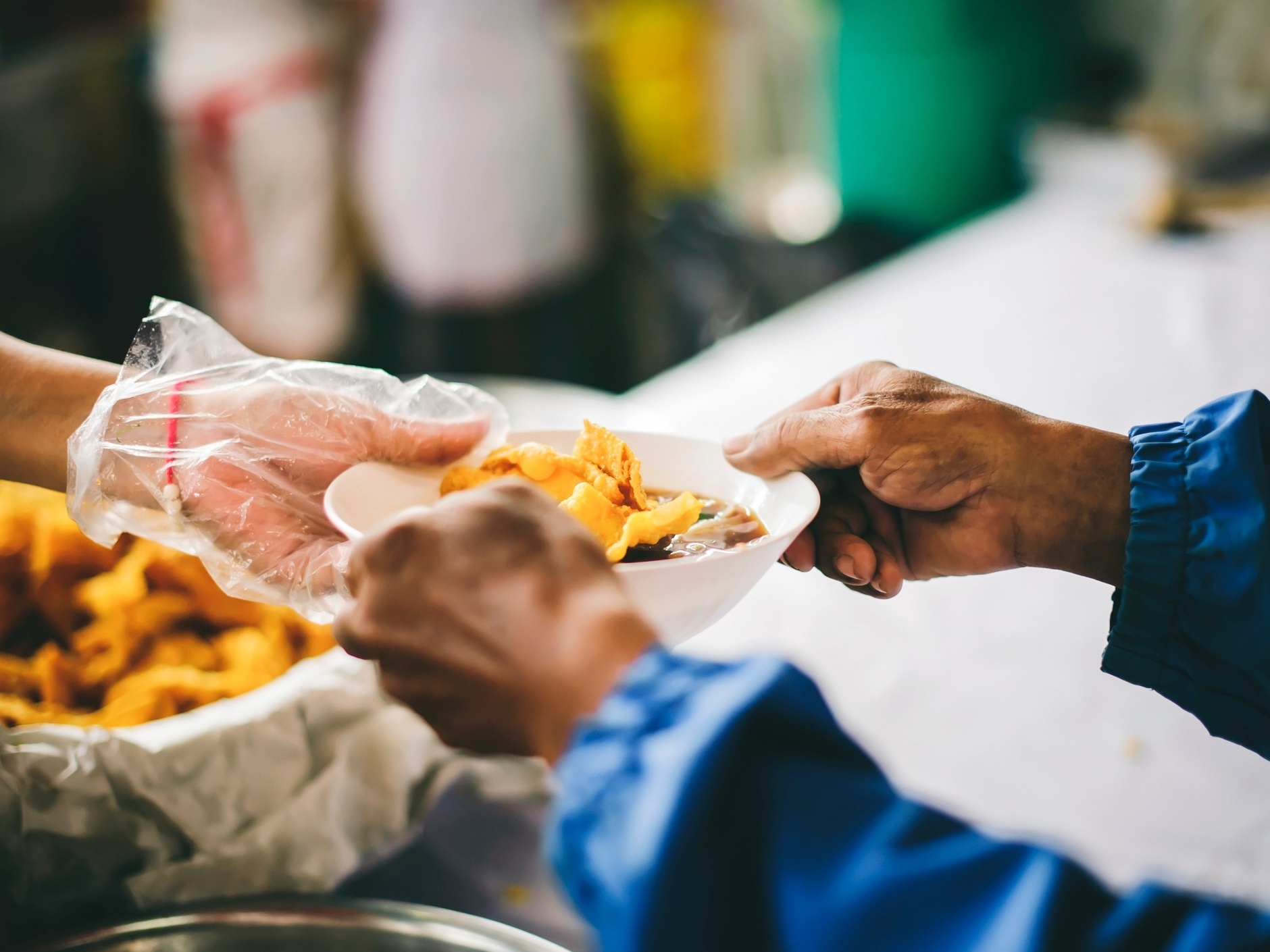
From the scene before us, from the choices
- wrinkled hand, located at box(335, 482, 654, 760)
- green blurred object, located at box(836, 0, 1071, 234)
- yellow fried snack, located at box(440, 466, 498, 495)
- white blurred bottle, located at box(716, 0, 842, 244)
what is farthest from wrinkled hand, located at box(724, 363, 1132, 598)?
white blurred bottle, located at box(716, 0, 842, 244)

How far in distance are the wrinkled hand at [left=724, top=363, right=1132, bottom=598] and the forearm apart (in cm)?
58

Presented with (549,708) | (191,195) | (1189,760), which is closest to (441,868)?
(549,708)

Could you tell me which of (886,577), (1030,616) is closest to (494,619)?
(886,577)

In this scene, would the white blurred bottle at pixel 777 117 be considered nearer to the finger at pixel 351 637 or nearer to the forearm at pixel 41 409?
the forearm at pixel 41 409

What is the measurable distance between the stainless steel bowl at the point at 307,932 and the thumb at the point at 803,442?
420mm

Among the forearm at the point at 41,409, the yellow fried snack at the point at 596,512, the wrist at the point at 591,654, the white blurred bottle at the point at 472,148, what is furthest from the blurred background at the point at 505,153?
the wrist at the point at 591,654

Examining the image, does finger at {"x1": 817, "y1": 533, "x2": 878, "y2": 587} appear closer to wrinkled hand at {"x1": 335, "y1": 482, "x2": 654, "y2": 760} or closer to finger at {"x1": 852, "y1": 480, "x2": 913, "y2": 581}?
finger at {"x1": 852, "y1": 480, "x2": 913, "y2": 581}

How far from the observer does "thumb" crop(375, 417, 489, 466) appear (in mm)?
883

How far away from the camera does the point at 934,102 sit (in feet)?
9.95

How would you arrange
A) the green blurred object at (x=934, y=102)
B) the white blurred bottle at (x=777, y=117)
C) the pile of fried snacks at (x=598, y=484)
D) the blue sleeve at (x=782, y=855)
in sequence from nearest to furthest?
the blue sleeve at (x=782, y=855) → the pile of fried snacks at (x=598, y=484) → the green blurred object at (x=934, y=102) → the white blurred bottle at (x=777, y=117)

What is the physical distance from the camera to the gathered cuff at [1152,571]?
0.79 metres

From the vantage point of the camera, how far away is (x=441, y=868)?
3.12 ft

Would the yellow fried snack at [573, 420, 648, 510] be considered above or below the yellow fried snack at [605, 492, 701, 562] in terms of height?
above

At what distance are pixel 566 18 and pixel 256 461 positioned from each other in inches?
102
